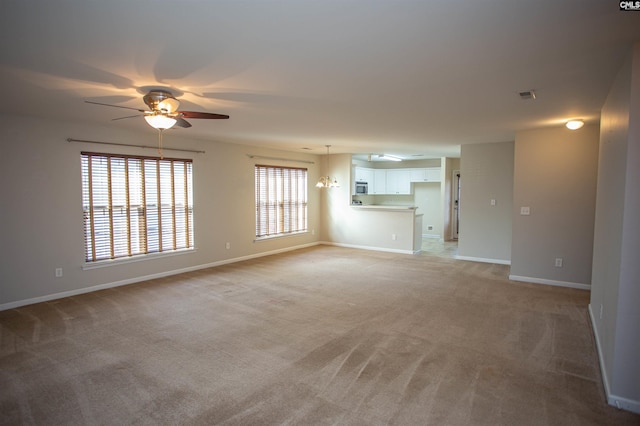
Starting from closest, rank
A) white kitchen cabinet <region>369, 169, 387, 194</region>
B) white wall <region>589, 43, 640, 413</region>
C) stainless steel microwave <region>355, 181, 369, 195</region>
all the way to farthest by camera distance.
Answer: white wall <region>589, 43, 640, 413</region>
stainless steel microwave <region>355, 181, 369, 195</region>
white kitchen cabinet <region>369, 169, 387, 194</region>

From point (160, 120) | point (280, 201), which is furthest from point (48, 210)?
point (280, 201)

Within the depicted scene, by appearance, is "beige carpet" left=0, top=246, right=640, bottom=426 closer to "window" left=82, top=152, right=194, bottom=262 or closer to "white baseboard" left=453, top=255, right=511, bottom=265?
"window" left=82, top=152, right=194, bottom=262

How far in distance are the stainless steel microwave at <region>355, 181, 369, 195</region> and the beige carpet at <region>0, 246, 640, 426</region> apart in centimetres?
537

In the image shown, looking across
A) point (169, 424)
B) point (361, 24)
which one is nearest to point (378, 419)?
point (169, 424)

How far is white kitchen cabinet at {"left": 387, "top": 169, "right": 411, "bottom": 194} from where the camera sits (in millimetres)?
11109

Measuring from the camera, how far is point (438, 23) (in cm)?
196

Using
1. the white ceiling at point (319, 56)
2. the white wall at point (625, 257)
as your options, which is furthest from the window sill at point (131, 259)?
the white wall at point (625, 257)

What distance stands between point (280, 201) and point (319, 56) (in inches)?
238

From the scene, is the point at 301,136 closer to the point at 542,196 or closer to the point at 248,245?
the point at 248,245

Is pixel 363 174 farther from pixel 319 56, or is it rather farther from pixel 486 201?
pixel 319 56

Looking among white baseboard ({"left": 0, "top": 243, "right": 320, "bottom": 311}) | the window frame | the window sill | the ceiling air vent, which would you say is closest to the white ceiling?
the ceiling air vent

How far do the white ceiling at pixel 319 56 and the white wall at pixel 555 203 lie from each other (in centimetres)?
107

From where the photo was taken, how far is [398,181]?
37.0 ft

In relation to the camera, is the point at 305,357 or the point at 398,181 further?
the point at 398,181
